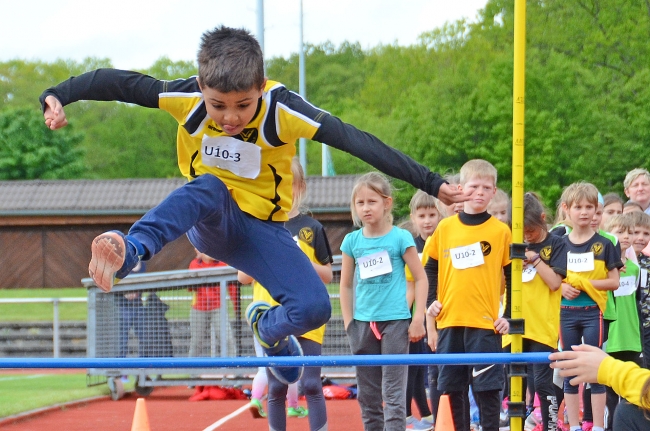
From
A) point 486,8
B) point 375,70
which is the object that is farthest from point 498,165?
point 375,70

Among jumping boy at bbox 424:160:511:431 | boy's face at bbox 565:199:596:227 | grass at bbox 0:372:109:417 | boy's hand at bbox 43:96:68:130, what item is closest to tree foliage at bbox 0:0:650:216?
grass at bbox 0:372:109:417

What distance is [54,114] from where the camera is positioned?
399 cm

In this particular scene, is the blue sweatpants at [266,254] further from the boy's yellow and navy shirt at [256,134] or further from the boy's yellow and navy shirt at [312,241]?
the boy's yellow and navy shirt at [312,241]

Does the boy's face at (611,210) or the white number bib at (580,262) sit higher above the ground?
the boy's face at (611,210)

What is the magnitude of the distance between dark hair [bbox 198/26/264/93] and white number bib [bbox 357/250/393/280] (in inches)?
80.0

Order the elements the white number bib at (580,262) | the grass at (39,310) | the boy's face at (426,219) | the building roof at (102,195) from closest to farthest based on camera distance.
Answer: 1. the white number bib at (580,262)
2. the boy's face at (426,219)
3. the grass at (39,310)
4. the building roof at (102,195)

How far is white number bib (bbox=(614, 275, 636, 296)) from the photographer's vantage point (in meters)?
6.57

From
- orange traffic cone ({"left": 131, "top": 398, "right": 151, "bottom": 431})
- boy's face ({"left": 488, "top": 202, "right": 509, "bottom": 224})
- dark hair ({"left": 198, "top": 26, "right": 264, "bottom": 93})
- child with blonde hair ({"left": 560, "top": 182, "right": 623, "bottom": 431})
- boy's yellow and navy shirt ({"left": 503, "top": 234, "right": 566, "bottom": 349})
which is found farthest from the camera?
boy's face ({"left": 488, "top": 202, "right": 509, "bottom": 224})

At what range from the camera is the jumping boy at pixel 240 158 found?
390 centimetres

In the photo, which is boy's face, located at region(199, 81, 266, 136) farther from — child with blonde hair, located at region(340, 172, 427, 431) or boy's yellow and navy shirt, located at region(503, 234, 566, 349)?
boy's yellow and navy shirt, located at region(503, 234, 566, 349)

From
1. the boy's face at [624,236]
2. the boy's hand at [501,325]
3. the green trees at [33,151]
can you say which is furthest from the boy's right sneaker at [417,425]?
the green trees at [33,151]

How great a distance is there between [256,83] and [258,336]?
1419mm

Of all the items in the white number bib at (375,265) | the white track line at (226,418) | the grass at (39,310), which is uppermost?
the white number bib at (375,265)

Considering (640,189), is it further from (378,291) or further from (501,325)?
(378,291)
